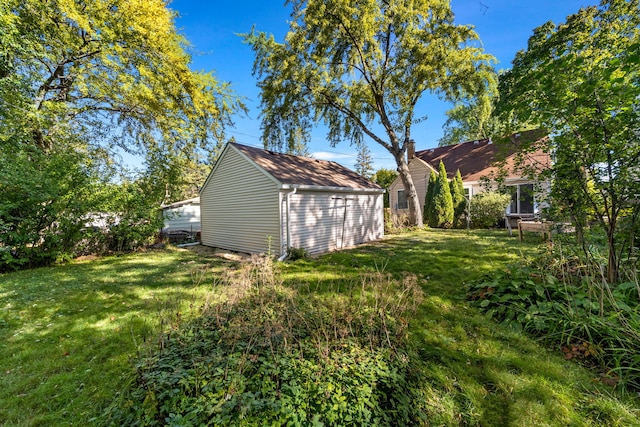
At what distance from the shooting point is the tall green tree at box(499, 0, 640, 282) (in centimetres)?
295

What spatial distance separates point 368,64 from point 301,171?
6991 mm

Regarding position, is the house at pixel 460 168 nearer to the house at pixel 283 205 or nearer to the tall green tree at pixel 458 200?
the tall green tree at pixel 458 200

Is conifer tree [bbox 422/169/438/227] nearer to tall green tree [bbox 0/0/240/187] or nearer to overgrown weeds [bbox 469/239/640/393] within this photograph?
overgrown weeds [bbox 469/239/640/393]

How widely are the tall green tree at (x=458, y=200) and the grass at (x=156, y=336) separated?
1020 cm

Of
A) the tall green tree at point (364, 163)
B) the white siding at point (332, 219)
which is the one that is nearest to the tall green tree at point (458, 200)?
the white siding at point (332, 219)

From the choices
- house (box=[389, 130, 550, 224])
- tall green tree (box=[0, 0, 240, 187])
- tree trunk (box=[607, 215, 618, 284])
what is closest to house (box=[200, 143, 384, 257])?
tall green tree (box=[0, 0, 240, 187])

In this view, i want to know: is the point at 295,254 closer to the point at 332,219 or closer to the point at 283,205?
the point at 283,205

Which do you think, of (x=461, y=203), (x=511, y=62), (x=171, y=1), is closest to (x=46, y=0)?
(x=171, y=1)

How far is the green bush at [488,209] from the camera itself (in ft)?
43.8

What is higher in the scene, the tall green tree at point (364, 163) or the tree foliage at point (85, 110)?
the tall green tree at point (364, 163)

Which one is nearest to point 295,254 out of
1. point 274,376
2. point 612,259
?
point 274,376

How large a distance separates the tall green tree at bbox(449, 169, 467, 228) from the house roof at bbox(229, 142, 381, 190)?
21.9 ft

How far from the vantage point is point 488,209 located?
1370 centimetres

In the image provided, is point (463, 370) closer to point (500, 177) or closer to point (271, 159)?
point (500, 177)
